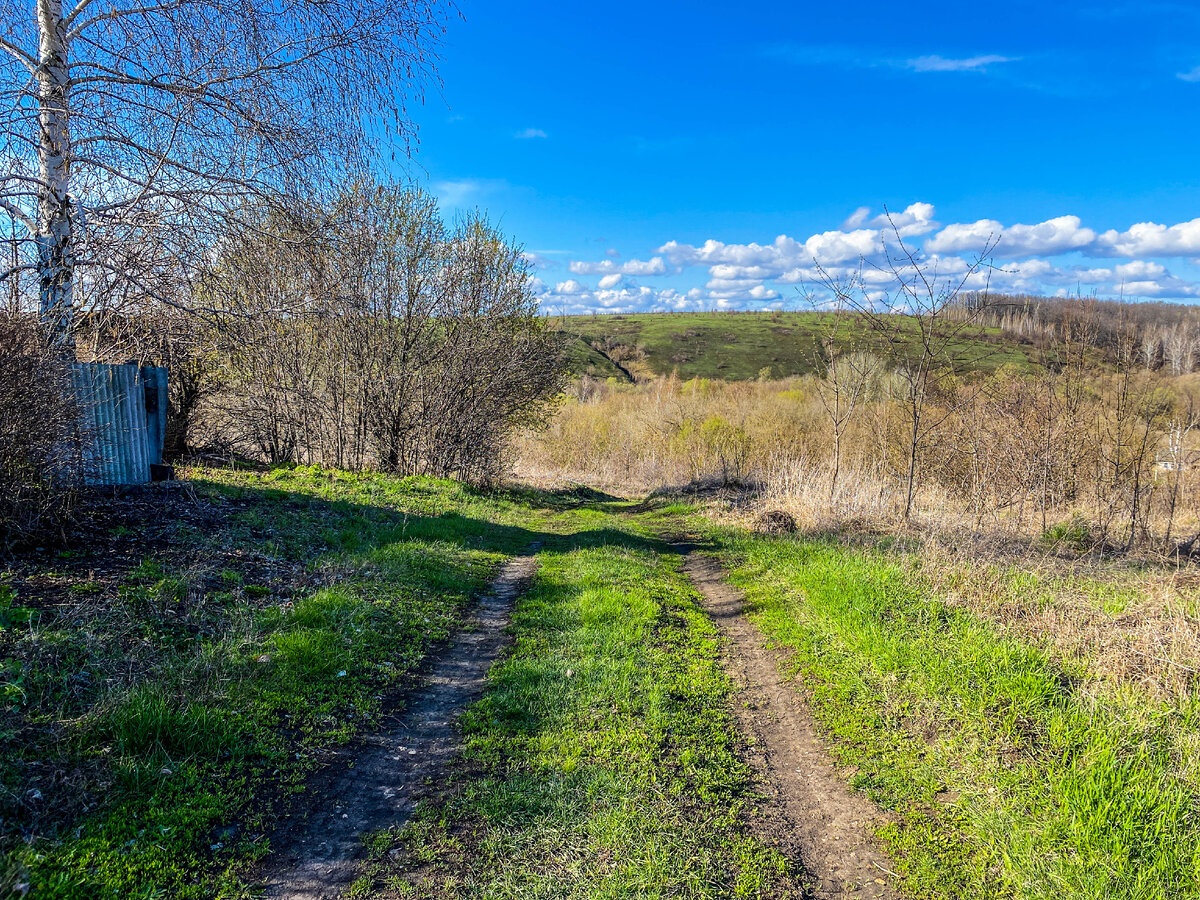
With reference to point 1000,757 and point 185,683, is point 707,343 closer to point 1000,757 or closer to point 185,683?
point 1000,757

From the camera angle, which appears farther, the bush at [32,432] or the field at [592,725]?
the bush at [32,432]

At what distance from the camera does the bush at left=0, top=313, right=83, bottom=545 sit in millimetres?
4449

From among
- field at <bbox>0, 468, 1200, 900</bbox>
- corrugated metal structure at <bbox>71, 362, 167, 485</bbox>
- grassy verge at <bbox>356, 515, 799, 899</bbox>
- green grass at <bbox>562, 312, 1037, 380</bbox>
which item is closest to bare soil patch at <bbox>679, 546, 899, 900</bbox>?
field at <bbox>0, 468, 1200, 900</bbox>

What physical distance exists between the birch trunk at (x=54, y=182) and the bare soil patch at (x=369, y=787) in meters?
4.04

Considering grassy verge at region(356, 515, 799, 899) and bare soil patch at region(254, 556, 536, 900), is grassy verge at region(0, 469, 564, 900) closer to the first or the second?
bare soil patch at region(254, 556, 536, 900)

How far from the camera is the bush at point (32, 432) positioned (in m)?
4.45

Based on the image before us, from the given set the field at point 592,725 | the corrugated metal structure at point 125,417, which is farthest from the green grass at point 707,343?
the field at point 592,725

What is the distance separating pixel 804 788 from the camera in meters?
3.65

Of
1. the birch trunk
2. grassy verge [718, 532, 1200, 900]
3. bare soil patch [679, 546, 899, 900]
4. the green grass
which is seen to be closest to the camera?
grassy verge [718, 532, 1200, 900]

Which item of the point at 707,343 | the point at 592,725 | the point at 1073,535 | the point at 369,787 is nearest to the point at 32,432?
the point at 369,787

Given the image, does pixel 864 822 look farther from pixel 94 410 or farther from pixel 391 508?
pixel 391 508

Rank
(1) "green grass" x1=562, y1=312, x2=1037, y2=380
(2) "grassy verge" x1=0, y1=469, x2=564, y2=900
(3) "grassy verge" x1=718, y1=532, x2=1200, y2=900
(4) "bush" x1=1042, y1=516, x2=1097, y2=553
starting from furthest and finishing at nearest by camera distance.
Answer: (1) "green grass" x1=562, y1=312, x2=1037, y2=380
(4) "bush" x1=1042, y1=516, x2=1097, y2=553
(3) "grassy verge" x1=718, y1=532, x2=1200, y2=900
(2) "grassy verge" x1=0, y1=469, x2=564, y2=900

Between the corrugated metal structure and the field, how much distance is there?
2.07 ft

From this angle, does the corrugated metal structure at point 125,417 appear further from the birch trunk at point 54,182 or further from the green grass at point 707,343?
the green grass at point 707,343
